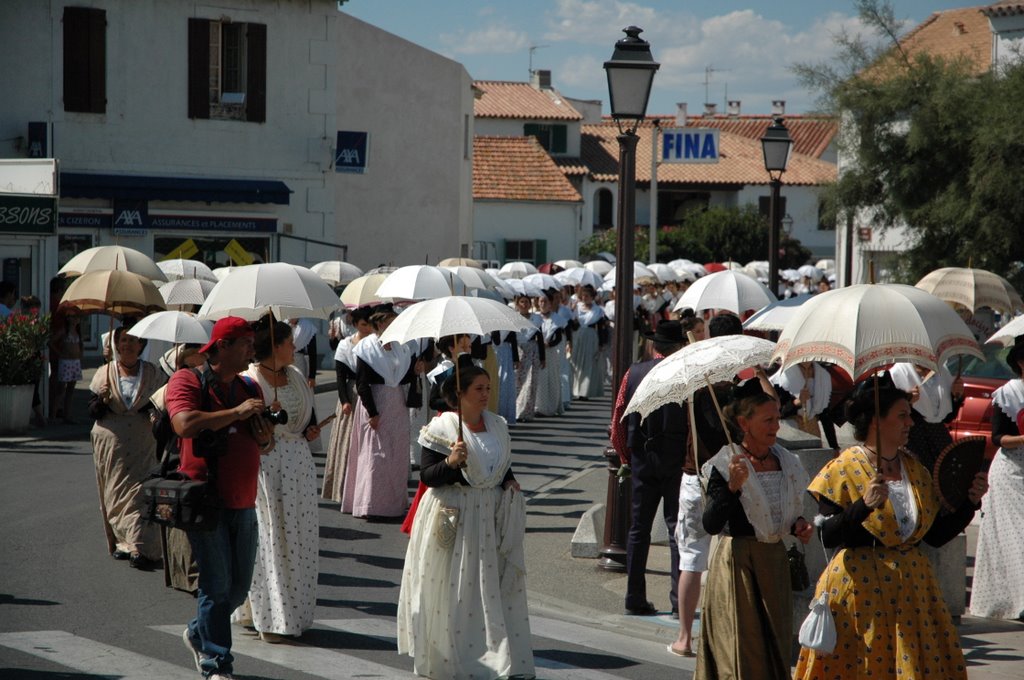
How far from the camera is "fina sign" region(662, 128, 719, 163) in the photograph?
24531mm

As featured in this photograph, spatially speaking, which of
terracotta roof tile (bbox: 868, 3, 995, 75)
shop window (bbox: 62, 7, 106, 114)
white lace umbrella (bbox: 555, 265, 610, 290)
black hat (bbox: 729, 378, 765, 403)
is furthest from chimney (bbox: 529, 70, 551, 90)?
black hat (bbox: 729, 378, 765, 403)

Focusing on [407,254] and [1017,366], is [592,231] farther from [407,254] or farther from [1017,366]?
[1017,366]

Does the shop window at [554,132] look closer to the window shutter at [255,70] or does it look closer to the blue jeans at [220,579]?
the window shutter at [255,70]

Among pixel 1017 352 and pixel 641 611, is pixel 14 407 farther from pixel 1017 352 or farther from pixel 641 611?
pixel 1017 352

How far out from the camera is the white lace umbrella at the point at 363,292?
15836mm

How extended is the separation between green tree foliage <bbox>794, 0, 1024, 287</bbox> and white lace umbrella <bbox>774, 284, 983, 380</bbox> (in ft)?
52.9

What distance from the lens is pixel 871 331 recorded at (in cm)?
659

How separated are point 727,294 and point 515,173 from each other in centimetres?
4383

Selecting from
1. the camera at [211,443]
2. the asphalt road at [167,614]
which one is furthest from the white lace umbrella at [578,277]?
the camera at [211,443]

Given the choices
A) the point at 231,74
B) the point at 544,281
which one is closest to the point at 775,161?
the point at 544,281

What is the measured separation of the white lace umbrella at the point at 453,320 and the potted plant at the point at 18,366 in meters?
9.12

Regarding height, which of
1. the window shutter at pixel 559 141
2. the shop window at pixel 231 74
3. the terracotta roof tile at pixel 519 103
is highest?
the terracotta roof tile at pixel 519 103

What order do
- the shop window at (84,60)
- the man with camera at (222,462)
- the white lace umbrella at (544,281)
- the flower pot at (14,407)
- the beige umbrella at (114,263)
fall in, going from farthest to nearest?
1. the shop window at (84,60)
2. the white lace umbrella at (544,281)
3. the flower pot at (14,407)
4. the beige umbrella at (114,263)
5. the man with camera at (222,462)

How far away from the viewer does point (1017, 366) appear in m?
8.91
